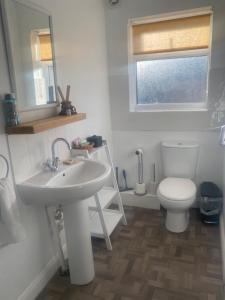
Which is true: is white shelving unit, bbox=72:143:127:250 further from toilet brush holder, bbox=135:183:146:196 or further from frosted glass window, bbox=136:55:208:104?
frosted glass window, bbox=136:55:208:104

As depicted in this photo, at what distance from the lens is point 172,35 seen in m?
2.42

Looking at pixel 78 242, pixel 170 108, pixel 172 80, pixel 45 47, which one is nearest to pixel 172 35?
pixel 172 80

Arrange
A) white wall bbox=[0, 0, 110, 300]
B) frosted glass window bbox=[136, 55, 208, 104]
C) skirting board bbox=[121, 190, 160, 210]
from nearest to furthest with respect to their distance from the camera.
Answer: white wall bbox=[0, 0, 110, 300], frosted glass window bbox=[136, 55, 208, 104], skirting board bbox=[121, 190, 160, 210]

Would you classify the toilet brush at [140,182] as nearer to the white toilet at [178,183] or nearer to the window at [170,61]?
the white toilet at [178,183]

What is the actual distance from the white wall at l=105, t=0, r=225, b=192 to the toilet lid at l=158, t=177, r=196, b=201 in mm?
372

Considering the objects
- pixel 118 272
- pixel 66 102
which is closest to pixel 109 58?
pixel 66 102

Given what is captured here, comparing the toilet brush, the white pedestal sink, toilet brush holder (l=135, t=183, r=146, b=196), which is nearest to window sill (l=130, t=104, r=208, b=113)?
the toilet brush

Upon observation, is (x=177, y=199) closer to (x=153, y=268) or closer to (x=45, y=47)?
(x=153, y=268)

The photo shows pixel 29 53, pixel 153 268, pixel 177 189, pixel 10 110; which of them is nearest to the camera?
pixel 10 110

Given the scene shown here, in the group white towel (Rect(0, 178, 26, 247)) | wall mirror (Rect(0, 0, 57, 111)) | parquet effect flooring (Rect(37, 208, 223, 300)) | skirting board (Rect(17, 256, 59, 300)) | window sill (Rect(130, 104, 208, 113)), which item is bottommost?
parquet effect flooring (Rect(37, 208, 223, 300))

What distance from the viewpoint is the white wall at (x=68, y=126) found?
1.47 meters

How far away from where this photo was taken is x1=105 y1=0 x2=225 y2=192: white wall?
2289 mm

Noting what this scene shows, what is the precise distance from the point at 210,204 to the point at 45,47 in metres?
2.02

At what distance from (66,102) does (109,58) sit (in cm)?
109
